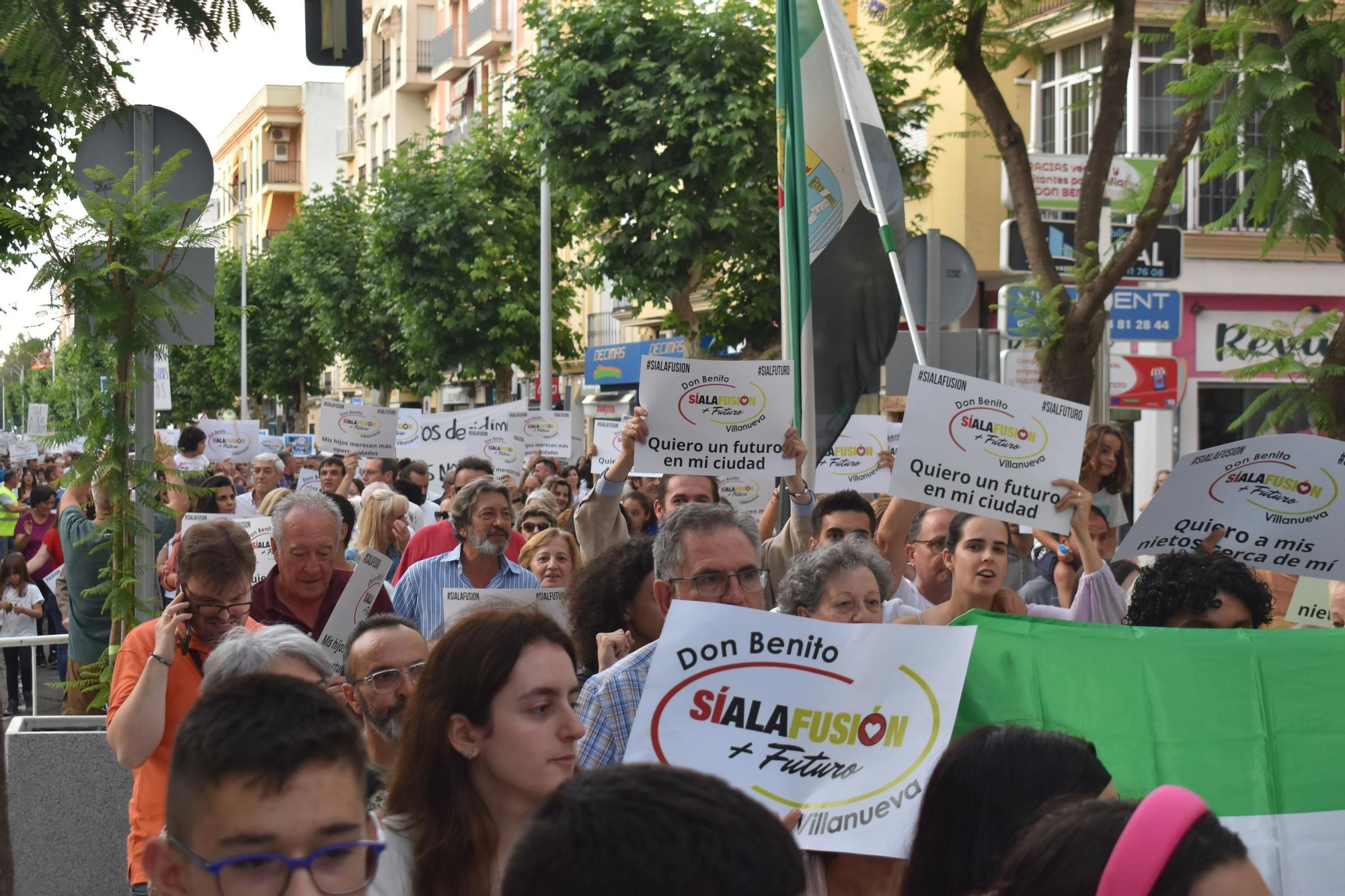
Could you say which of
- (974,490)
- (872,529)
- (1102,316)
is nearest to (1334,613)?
(974,490)

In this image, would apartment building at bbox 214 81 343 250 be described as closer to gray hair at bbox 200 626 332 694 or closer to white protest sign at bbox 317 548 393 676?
white protest sign at bbox 317 548 393 676

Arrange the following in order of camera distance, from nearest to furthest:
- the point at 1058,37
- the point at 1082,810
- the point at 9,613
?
the point at 1082,810 → the point at 9,613 → the point at 1058,37

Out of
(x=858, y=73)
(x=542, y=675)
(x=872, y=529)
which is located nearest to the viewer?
(x=542, y=675)

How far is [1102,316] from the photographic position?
11406 millimetres

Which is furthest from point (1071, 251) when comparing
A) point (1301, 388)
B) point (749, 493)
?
point (749, 493)

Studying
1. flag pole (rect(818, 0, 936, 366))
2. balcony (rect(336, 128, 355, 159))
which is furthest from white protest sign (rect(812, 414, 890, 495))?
balcony (rect(336, 128, 355, 159))

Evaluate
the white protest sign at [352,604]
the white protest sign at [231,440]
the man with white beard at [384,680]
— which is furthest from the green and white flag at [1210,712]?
the white protest sign at [231,440]

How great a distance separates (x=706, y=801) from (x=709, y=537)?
2664 millimetres

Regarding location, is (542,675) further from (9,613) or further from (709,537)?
(9,613)

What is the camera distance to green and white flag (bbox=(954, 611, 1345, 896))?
135 inches

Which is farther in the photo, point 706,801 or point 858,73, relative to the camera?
point 858,73

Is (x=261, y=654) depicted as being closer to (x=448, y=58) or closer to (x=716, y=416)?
(x=716, y=416)

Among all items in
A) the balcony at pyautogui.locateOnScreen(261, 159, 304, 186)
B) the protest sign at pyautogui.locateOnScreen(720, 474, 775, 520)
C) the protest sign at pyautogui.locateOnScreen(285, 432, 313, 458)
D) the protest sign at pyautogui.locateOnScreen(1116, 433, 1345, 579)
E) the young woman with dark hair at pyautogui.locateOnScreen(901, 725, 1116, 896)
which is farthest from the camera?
→ the balcony at pyautogui.locateOnScreen(261, 159, 304, 186)

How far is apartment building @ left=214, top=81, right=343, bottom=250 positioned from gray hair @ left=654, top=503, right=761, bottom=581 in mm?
77127
